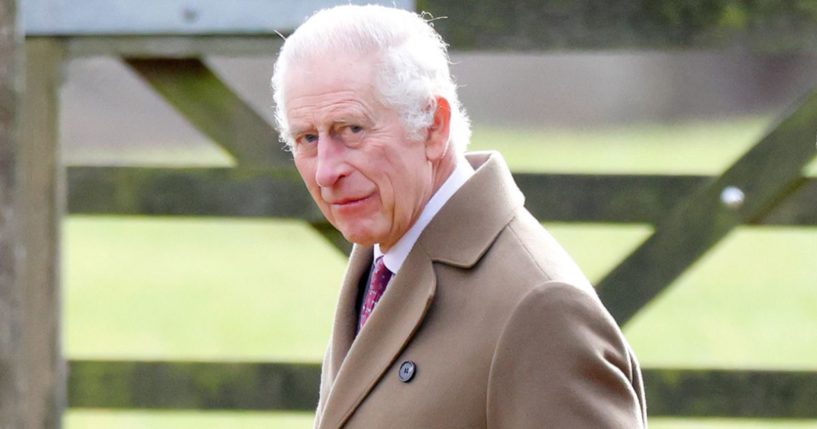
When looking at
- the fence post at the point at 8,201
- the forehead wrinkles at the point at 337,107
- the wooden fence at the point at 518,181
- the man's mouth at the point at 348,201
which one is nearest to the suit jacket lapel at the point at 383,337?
the man's mouth at the point at 348,201

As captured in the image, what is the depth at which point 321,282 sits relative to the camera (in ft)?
40.4

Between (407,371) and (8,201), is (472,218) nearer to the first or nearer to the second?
(407,371)

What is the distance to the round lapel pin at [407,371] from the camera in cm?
193

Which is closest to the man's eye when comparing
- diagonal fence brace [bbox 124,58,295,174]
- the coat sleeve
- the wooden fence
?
the coat sleeve

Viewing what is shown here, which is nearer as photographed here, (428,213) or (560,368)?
(560,368)

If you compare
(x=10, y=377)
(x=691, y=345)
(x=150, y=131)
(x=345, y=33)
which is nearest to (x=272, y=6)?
(x=10, y=377)

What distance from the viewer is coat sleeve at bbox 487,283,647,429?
1.78 meters

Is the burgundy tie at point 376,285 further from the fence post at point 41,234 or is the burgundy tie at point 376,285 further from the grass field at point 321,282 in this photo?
the grass field at point 321,282

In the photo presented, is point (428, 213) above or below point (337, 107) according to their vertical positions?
below

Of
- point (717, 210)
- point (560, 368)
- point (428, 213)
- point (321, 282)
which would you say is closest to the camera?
point (560, 368)

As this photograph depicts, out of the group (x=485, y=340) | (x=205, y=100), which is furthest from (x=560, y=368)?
(x=205, y=100)

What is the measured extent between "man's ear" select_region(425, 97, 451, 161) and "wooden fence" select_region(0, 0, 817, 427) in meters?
1.32

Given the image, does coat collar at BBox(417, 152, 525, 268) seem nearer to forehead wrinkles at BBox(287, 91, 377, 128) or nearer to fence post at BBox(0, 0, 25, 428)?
forehead wrinkles at BBox(287, 91, 377, 128)

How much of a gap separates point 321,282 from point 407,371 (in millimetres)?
10410
